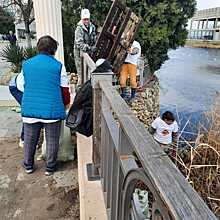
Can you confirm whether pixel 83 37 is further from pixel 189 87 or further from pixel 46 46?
pixel 189 87

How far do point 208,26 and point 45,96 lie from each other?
60.5 metres

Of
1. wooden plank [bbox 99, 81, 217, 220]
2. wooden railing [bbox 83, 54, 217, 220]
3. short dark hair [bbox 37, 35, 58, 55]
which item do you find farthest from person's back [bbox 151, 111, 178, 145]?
wooden plank [bbox 99, 81, 217, 220]

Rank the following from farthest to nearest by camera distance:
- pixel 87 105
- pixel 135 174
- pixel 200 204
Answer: pixel 87 105 < pixel 135 174 < pixel 200 204

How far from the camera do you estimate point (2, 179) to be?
120 inches

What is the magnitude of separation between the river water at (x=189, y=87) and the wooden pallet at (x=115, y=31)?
399 centimetres

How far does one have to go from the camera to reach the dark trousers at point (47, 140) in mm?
2928

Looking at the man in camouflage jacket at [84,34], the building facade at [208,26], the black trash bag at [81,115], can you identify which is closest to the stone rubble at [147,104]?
the man in camouflage jacket at [84,34]

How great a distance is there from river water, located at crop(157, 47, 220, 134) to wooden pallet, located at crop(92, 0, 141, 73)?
399cm

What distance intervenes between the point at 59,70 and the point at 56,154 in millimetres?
960

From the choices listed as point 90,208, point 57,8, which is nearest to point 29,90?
point 57,8

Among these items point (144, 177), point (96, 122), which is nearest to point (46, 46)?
point (96, 122)

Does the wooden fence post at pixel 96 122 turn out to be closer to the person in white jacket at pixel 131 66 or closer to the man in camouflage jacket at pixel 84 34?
the man in camouflage jacket at pixel 84 34

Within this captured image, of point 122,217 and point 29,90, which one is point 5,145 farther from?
point 122,217

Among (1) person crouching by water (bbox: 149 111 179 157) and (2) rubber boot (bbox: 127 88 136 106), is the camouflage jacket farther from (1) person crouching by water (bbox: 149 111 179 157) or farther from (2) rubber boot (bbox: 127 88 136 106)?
(2) rubber boot (bbox: 127 88 136 106)
